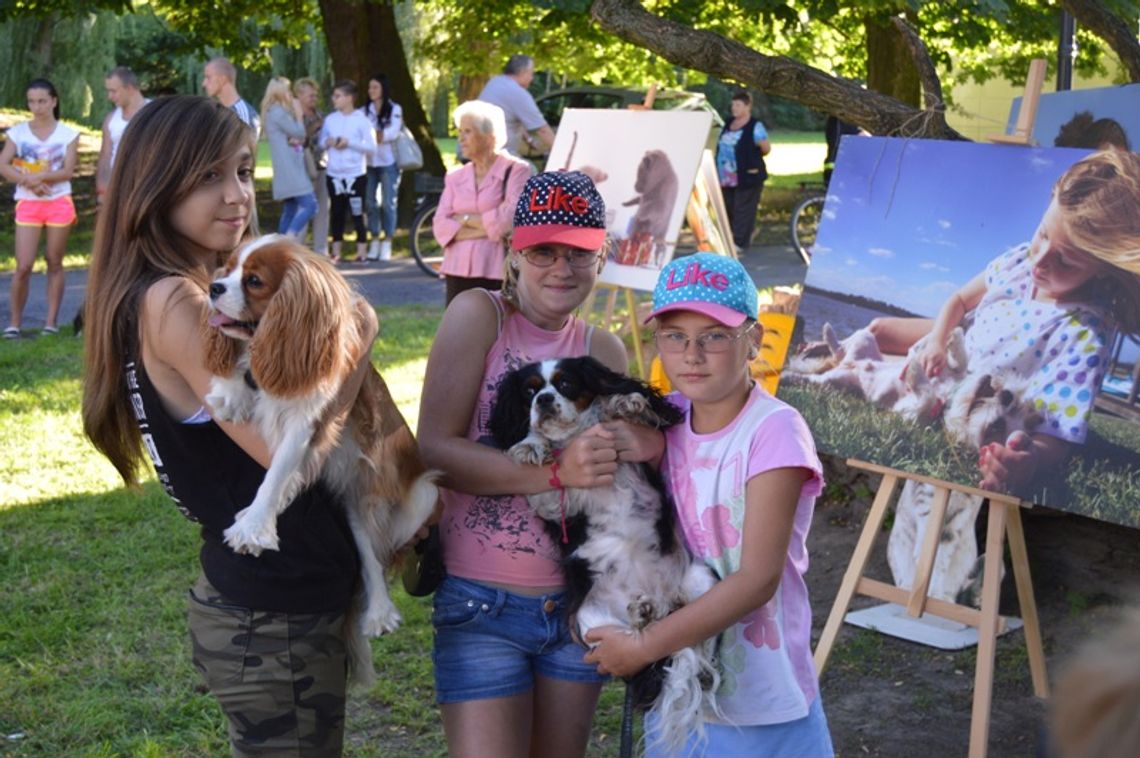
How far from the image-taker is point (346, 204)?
1609cm

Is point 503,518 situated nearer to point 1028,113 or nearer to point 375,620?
point 375,620

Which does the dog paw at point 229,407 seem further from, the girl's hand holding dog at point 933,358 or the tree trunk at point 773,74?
the tree trunk at point 773,74

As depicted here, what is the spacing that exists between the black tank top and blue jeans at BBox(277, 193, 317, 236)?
12.1 meters

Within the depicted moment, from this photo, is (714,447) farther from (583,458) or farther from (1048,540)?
(1048,540)

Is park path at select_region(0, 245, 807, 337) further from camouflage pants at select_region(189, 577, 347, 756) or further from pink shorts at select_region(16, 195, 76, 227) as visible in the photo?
camouflage pants at select_region(189, 577, 347, 756)

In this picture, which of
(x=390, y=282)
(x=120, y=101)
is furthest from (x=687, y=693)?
(x=390, y=282)

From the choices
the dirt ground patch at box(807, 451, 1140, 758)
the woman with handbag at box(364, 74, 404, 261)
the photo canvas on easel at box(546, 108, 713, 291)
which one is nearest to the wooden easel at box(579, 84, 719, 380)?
the photo canvas on easel at box(546, 108, 713, 291)

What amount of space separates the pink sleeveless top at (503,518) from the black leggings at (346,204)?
43.3 ft

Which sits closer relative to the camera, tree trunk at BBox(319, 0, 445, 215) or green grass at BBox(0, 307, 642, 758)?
green grass at BBox(0, 307, 642, 758)

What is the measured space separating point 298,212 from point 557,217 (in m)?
12.3

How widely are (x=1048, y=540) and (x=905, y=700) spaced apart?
1195mm

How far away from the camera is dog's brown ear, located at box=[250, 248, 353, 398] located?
96.6 inches

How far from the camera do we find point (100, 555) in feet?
20.7

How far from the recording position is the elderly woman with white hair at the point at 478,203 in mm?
8352
